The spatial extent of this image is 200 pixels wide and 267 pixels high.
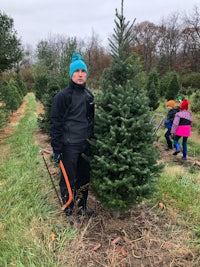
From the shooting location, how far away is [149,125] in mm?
3109

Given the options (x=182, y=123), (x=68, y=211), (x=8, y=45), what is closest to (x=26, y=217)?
(x=68, y=211)

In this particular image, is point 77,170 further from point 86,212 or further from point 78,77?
point 78,77

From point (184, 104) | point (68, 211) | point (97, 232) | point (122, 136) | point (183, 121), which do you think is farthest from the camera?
point (183, 121)

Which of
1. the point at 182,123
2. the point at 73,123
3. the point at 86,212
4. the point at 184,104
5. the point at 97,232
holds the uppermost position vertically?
the point at 73,123

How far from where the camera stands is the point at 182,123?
25.2 feet

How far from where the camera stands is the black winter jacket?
3193 millimetres

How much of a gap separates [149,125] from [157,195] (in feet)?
4.84

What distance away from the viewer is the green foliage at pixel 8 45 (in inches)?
569

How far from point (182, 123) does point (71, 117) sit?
518 cm

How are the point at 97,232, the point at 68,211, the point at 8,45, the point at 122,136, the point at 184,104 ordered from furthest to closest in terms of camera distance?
the point at 8,45 → the point at 184,104 → the point at 68,211 → the point at 97,232 → the point at 122,136

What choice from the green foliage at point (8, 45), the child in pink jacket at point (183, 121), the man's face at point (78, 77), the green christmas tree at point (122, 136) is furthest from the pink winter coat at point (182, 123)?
the green foliage at point (8, 45)

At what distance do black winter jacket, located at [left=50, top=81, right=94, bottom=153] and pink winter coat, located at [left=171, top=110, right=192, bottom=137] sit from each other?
4.81 metres

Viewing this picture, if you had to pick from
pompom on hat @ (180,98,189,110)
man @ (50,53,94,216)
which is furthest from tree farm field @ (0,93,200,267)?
pompom on hat @ (180,98,189,110)

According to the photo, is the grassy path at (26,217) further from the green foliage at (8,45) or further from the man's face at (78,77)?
the green foliage at (8,45)
